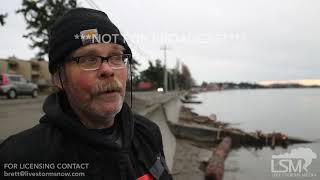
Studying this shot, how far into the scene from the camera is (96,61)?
2090mm

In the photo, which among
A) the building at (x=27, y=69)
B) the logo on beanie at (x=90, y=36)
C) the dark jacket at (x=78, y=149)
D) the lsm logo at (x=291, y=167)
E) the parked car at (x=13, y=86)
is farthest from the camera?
the building at (x=27, y=69)

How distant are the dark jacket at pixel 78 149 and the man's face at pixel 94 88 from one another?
3.9 inches

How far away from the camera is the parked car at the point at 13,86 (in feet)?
86.0

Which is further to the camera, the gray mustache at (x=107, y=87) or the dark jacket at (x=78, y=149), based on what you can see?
the gray mustache at (x=107, y=87)

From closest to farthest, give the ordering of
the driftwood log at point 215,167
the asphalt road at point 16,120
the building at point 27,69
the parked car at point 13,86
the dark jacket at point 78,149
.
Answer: the dark jacket at point 78,149 < the asphalt road at point 16,120 < the driftwood log at point 215,167 < the parked car at point 13,86 < the building at point 27,69

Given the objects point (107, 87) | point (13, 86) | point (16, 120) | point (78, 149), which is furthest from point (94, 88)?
point (13, 86)

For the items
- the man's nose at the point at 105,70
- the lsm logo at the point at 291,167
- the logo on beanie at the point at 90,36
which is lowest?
the lsm logo at the point at 291,167

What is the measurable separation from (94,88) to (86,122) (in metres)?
0.24

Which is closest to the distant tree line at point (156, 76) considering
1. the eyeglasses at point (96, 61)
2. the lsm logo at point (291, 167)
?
the eyeglasses at point (96, 61)

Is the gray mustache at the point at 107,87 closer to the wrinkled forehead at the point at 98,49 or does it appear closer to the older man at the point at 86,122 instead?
the older man at the point at 86,122

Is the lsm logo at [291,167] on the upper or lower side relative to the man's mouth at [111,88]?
lower

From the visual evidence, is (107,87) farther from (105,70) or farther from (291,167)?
(291,167)

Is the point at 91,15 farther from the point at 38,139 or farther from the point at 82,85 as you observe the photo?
the point at 38,139

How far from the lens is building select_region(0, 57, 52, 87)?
69344mm
